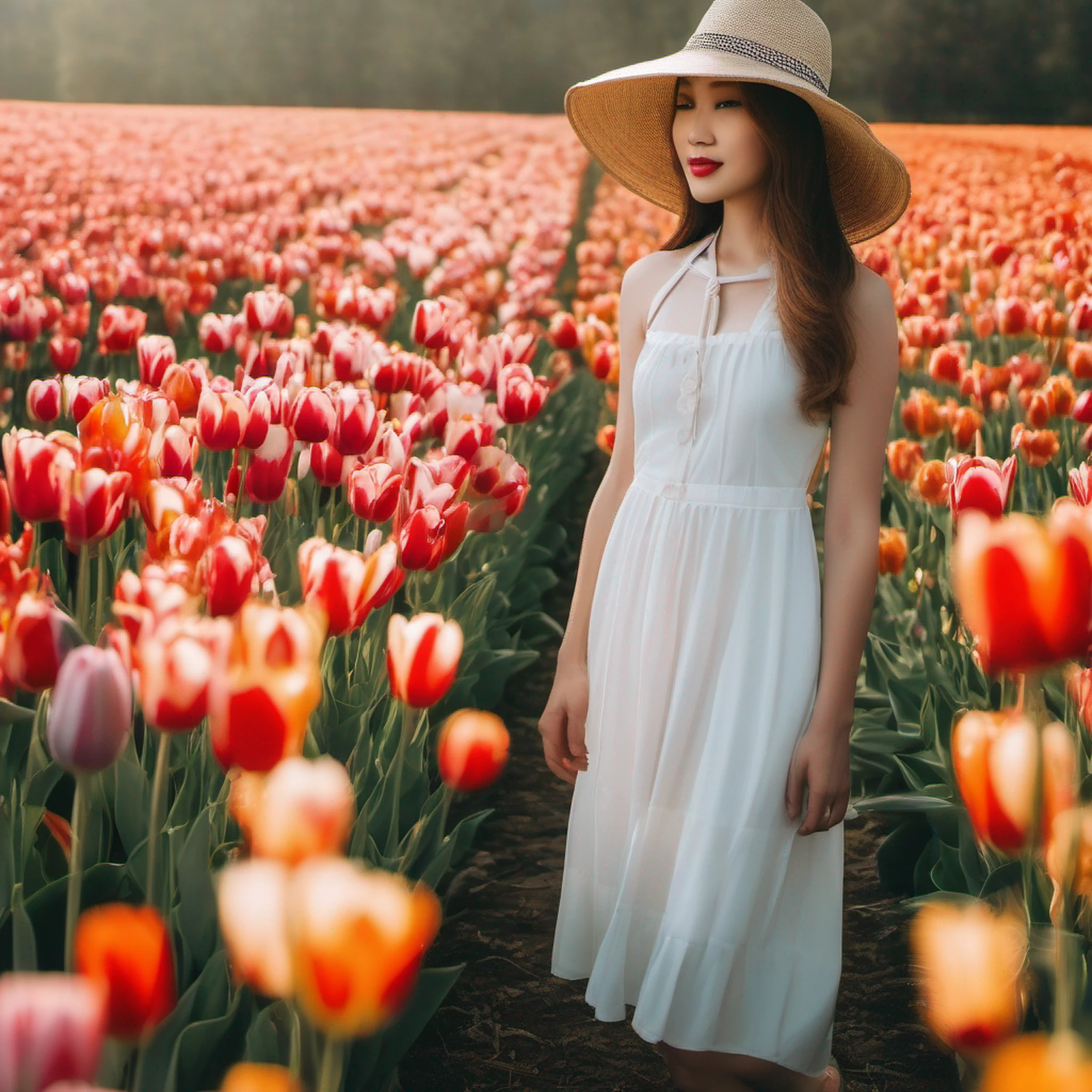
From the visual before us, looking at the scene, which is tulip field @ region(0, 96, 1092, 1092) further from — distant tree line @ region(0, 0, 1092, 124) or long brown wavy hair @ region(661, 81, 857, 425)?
distant tree line @ region(0, 0, 1092, 124)

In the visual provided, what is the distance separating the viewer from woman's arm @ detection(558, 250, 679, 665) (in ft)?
5.06

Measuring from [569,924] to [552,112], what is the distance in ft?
49.5

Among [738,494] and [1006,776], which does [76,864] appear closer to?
[1006,776]

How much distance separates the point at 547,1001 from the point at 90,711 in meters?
1.29

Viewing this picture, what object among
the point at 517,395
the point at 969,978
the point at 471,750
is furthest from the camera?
the point at 517,395

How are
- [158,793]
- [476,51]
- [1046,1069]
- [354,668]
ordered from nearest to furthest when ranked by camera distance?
[1046,1069] → [158,793] → [354,668] → [476,51]

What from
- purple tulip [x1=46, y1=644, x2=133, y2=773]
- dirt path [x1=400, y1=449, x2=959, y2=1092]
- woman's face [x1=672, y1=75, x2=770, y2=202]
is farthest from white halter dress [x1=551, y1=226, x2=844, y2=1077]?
purple tulip [x1=46, y1=644, x2=133, y2=773]

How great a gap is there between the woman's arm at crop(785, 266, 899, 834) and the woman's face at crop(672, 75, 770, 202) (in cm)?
19

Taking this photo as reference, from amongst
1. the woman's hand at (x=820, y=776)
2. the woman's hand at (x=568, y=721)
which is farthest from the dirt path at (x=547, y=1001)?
the woman's hand at (x=820, y=776)

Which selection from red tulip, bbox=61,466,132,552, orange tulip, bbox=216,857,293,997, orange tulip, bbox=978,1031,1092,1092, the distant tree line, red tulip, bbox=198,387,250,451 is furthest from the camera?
the distant tree line

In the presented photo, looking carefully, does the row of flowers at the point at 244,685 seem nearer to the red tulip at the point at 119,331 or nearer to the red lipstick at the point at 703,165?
the red tulip at the point at 119,331

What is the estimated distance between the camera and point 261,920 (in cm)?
55

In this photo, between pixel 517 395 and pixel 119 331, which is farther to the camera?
pixel 119 331

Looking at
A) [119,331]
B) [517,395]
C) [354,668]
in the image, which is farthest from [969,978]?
[119,331]
